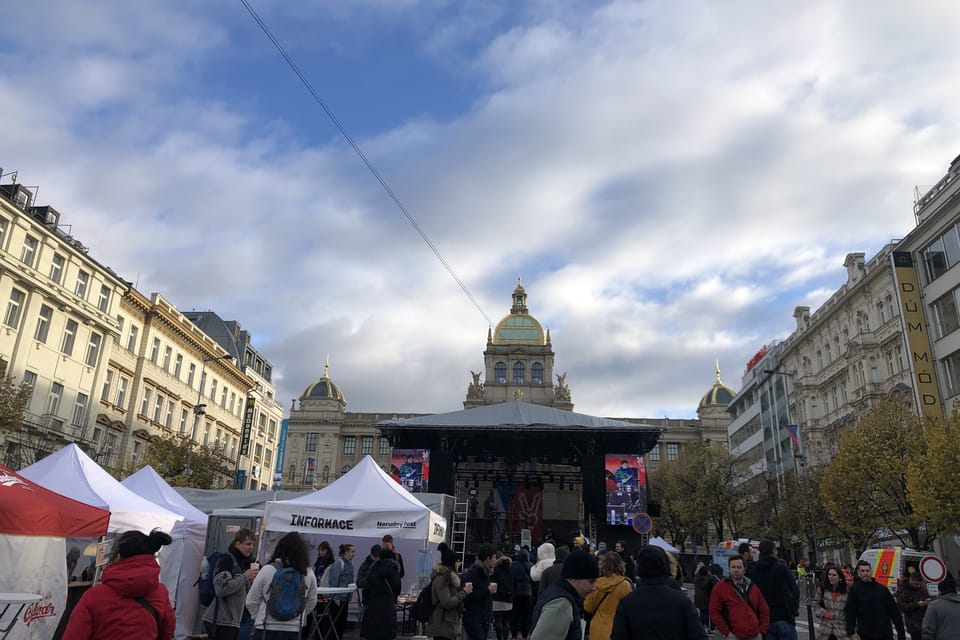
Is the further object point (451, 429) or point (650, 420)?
point (650, 420)

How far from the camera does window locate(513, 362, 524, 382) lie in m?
80.6

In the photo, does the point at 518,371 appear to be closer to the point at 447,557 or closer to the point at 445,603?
the point at 447,557

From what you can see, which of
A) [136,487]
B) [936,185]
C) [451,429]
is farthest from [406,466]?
[936,185]

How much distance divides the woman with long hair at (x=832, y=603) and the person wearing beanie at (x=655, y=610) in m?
5.99

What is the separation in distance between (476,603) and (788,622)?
12.6 ft

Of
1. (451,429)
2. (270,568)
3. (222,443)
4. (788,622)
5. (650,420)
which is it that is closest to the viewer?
(270,568)

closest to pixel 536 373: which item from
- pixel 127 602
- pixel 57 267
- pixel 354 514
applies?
pixel 57 267

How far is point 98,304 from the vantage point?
1484 inches

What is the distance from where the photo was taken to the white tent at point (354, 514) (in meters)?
13.2

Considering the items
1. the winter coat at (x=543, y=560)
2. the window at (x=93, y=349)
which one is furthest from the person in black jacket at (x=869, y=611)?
the window at (x=93, y=349)

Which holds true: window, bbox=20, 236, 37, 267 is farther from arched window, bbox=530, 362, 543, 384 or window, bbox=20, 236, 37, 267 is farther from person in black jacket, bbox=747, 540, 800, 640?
arched window, bbox=530, 362, 543, 384

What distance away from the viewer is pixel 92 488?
1185 centimetres

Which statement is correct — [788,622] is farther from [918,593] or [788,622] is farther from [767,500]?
[767,500]

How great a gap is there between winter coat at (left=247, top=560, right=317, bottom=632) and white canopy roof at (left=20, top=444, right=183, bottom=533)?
214 inches
